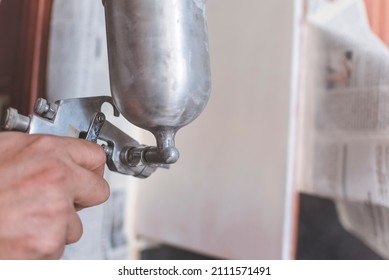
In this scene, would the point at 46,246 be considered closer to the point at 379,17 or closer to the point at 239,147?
the point at 239,147

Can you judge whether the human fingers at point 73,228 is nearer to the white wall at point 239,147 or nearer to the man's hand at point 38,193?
the man's hand at point 38,193

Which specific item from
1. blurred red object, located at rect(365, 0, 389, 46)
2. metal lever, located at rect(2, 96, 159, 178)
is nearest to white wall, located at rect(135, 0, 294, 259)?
blurred red object, located at rect(365, 0, 389, 46)

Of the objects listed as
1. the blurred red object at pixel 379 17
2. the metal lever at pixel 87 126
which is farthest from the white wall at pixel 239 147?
the metal lever at pixel 87 126

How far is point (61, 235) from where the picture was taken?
9.4 inches

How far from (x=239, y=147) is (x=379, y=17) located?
0.23 meters

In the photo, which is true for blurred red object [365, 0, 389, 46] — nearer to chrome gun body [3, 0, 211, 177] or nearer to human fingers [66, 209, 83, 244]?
chrome gun body [3, 0, 211, 177]

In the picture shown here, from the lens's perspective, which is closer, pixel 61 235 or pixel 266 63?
pixel 61 235

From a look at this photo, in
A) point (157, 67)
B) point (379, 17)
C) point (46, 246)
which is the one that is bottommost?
point (46, 246)

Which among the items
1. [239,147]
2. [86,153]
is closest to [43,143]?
[86,153]

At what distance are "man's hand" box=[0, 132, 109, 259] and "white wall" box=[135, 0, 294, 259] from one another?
0.29 metres

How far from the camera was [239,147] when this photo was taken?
0.53 metres
